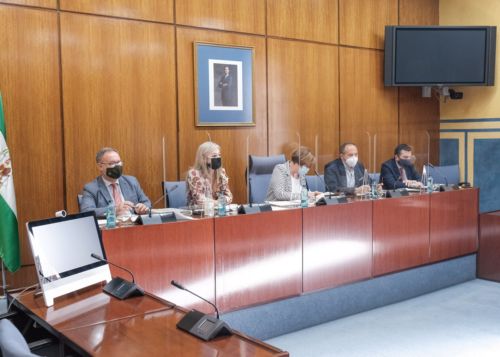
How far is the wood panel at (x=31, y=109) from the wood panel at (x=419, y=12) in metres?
4.01

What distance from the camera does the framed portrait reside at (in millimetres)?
4855

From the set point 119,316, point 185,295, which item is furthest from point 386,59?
point 119,316

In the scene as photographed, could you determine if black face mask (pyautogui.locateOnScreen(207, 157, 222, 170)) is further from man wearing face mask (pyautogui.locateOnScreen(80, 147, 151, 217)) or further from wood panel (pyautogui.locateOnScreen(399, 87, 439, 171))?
wood panel (pyautogui.locateOnScreen(399, 87, 439, 171))

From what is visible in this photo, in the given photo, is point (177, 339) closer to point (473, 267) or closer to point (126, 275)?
point (126, 275)

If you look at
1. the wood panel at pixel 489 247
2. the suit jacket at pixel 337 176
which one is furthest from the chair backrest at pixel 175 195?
the wood panel at pixel 489 247

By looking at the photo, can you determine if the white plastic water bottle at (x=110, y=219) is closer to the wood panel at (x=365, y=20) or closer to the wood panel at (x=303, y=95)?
the wood panel at (x=303, y=95)

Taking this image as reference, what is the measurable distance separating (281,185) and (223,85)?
1405 millimetres

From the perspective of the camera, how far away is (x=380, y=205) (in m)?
3.86

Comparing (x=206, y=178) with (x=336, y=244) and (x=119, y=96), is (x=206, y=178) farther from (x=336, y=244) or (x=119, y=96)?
(x=119, y=96)

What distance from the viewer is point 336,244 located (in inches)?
141

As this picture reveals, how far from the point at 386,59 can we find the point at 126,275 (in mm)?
4373

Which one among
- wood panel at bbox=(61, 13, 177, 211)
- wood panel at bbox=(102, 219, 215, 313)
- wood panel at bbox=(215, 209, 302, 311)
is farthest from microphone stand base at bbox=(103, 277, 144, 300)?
wood panel at bbox=(61, 13, 177, 211)

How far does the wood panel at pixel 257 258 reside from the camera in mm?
3082

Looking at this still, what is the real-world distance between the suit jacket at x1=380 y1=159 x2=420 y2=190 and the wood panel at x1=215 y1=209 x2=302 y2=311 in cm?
157
